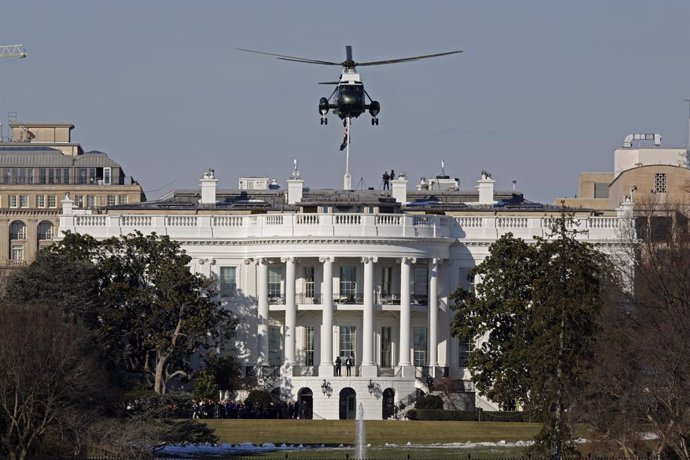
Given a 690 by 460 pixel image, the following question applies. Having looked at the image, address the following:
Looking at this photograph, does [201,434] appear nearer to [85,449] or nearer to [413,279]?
[85,449]

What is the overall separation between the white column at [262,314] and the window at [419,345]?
8.64 metres

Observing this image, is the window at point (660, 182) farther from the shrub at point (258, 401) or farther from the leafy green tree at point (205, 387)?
the leafy green tree at point (205, 387)

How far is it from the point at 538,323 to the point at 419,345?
35468 millimetres

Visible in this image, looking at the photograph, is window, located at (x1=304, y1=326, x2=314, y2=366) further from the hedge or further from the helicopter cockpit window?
the helicopter cockpit window

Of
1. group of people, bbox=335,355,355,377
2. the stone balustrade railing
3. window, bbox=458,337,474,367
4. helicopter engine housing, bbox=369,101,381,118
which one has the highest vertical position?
helicopter engine housing, bbox=369,101,381,118

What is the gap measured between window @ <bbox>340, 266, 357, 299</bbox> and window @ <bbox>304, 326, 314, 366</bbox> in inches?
123

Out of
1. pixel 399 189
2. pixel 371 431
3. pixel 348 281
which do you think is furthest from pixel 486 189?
pixel 371 431

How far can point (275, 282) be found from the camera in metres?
146

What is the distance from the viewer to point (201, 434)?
109 metres

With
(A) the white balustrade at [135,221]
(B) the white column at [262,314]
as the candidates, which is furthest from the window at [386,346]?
(A) the white balustrade at [135,221]

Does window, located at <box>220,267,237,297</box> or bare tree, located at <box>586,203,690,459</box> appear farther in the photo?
window, located at <box>220,267,237,297</box>

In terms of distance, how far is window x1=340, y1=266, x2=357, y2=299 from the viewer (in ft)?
Answer: 472

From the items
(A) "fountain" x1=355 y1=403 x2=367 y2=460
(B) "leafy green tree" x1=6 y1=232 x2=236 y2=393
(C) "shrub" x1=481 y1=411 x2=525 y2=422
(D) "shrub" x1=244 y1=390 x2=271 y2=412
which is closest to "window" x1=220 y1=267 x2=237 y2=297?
(B) "leafy green tree" x1=6 y1=232 x2=236 y2=393

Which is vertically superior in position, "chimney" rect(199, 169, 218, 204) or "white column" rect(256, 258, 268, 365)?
"chimney" rect(199, 169, 218, 204)
